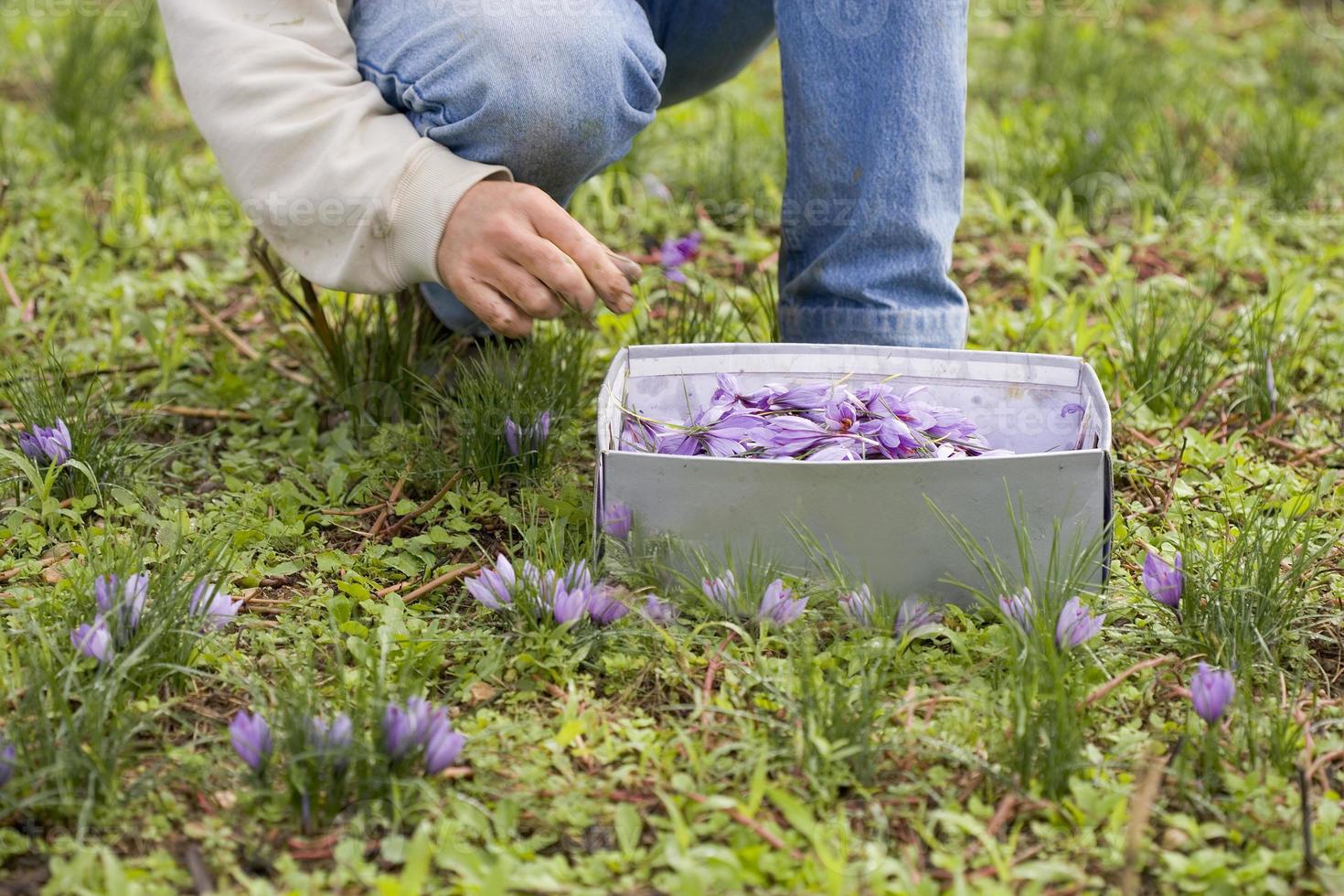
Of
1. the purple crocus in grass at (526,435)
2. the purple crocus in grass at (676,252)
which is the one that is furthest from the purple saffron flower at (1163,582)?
the purple crocus in grass at (676,252)

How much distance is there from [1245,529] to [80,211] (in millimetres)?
2348

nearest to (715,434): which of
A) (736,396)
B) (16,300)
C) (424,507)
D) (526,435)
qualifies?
(736,396)

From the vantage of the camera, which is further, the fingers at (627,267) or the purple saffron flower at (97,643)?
the fingers at (627,267)

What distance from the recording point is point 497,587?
1.46 metres

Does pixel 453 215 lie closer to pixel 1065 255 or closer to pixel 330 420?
pixel 330 420

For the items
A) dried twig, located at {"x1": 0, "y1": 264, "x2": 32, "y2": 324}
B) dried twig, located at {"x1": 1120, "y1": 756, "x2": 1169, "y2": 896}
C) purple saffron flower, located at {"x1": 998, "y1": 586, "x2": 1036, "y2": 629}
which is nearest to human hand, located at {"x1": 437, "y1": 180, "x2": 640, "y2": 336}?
purple saffron flower, located at {"x1": 998, "y1": 586, "x2": 1036, "y2": 629}

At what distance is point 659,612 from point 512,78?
0.75 m

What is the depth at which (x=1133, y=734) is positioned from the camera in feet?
4.36

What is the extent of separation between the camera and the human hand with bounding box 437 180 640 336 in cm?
161

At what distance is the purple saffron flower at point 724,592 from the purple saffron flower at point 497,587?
21 centimetres

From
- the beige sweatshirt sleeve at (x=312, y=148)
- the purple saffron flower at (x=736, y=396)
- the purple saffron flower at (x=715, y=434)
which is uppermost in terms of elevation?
the beige sweatshirt sleeve at (x=312, y=148)

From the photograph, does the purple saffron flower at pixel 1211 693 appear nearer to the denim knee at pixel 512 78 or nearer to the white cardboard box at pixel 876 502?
the white cardboard box at pixel 876 502

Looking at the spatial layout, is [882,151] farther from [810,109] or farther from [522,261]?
[522,261]

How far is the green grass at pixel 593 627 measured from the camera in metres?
1.19
